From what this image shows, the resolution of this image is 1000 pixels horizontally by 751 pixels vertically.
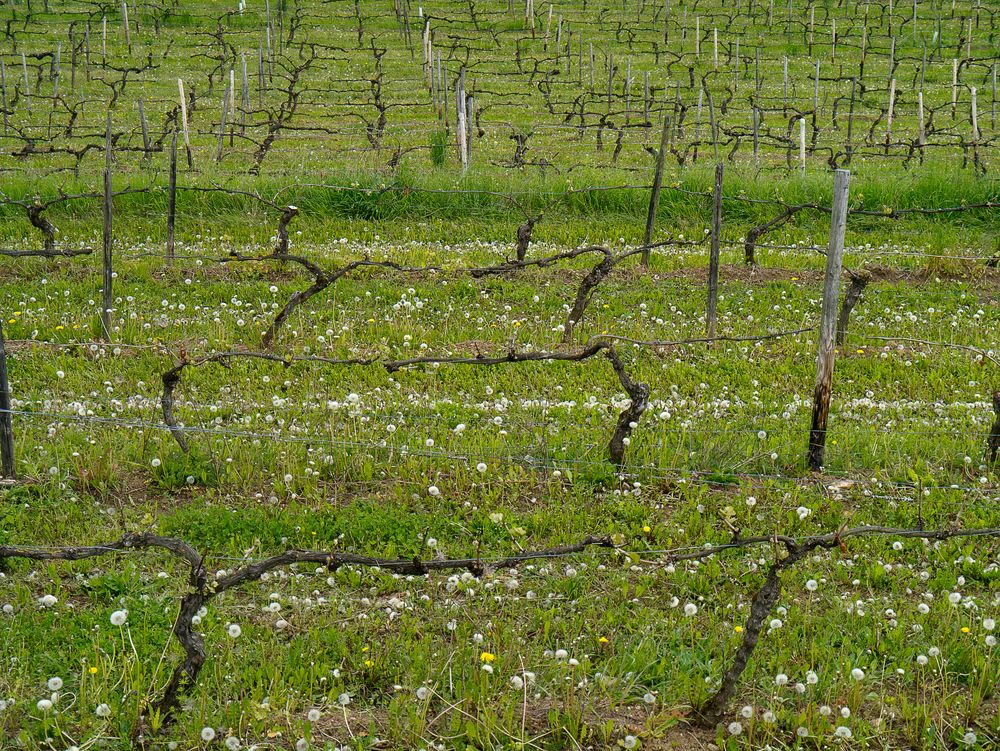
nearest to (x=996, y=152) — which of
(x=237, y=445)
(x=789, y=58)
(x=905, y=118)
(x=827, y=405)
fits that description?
(x=905, y=118)

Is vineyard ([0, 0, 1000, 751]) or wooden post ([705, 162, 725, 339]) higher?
wooden post ([705, 162, 725, 339])

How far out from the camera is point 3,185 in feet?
56.3

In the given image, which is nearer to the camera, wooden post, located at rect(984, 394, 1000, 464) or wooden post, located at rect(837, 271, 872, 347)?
wooden post, located at rect(984, 394, 1000, 464)

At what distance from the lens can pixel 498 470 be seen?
711cm

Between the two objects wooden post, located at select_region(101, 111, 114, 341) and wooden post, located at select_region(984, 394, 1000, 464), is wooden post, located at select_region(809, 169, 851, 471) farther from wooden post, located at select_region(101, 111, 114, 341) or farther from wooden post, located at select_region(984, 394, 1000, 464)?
wooden post, located at select_region(101, 111, 114, 341)

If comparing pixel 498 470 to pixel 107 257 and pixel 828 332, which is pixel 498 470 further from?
pixel 107 257

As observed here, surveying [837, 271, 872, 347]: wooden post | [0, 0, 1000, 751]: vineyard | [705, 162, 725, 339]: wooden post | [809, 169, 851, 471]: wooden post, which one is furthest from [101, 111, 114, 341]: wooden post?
[837, 271, 872, 347]: wooden post

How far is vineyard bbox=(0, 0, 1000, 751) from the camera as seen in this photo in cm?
464

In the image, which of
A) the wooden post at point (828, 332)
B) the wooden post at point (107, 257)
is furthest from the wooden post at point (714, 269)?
the wooden post at point (107, 257)

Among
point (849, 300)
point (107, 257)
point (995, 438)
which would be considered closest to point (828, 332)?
point (995, 438)

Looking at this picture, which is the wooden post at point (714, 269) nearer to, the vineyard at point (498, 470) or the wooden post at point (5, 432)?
the vineyard at point (498, 470)

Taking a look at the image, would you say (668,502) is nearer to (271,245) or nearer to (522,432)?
(522,432)

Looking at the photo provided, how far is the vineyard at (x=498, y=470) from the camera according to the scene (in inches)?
183

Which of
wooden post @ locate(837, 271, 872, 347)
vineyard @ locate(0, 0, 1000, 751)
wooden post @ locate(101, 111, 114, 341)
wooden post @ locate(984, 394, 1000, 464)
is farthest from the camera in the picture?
wooden post @ locate(101, 111, 114, 341)
